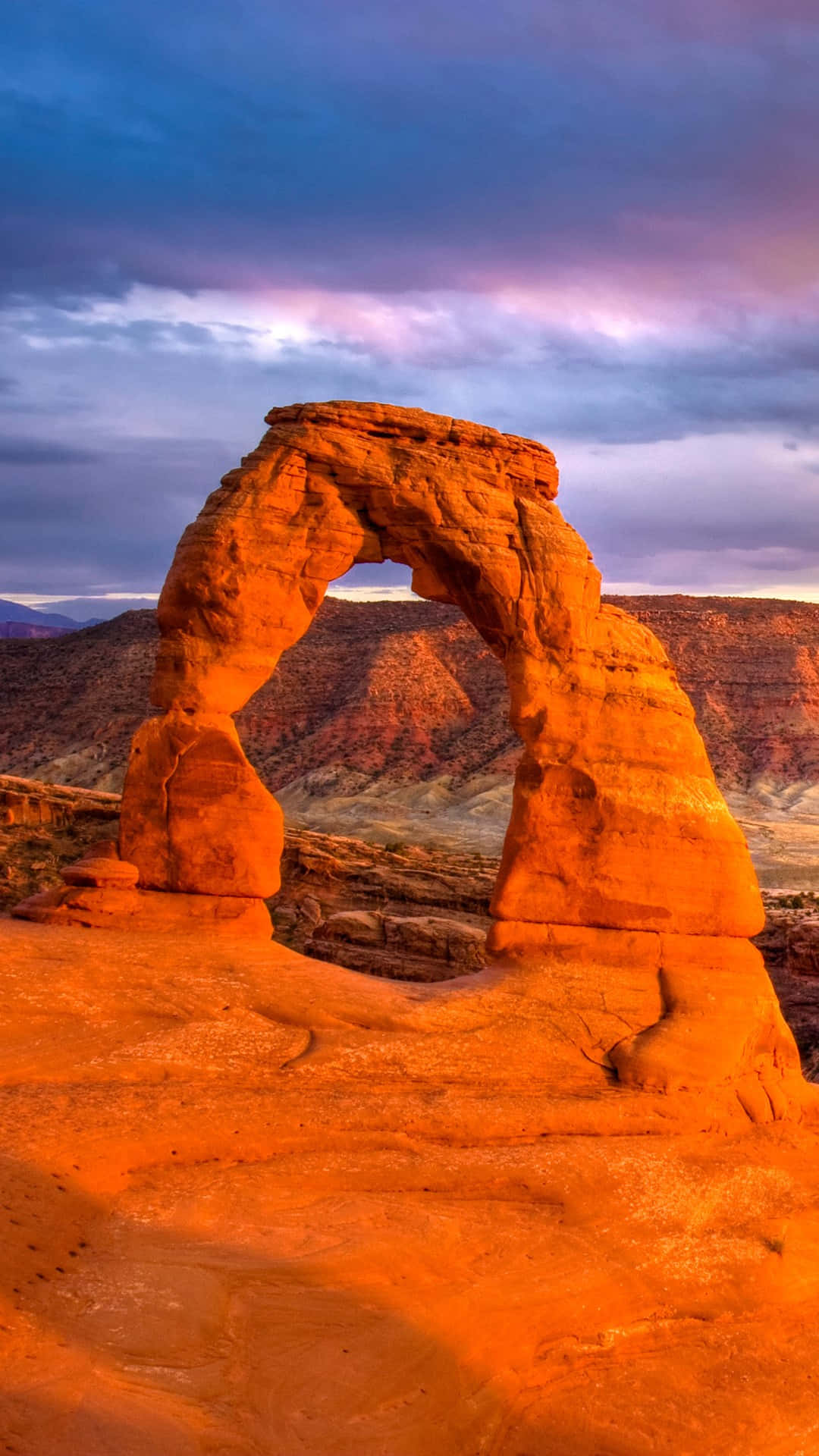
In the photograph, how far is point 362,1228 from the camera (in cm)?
1006

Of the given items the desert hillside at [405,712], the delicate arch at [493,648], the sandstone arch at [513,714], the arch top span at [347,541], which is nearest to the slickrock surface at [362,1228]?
the sandstone arch at [513,714]

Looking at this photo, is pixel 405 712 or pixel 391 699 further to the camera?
pixel 391 699

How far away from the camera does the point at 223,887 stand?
46.5ft

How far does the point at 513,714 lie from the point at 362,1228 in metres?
6.62

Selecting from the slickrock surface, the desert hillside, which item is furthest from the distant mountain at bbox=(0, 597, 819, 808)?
the slickrock surface

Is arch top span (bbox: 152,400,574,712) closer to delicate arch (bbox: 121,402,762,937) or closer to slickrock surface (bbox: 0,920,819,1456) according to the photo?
delicate arch (bbox: 121,402,762,937)

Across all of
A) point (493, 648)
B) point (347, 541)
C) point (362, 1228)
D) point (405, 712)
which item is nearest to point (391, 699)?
point (405, 712)

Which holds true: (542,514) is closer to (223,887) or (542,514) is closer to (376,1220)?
(223,887)

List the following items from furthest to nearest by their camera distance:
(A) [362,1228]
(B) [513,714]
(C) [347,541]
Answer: (B) [513,714], (C) [347,541], (A) [362,1228]

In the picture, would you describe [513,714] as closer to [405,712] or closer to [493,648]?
[493,648]

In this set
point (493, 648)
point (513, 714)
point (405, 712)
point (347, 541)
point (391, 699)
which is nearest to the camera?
point (347, 541)

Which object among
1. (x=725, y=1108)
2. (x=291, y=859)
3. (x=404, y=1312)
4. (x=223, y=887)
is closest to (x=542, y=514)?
(x=223, y=887)

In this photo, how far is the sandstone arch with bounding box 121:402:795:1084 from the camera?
14.2 m

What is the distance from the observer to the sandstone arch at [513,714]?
560 inches
